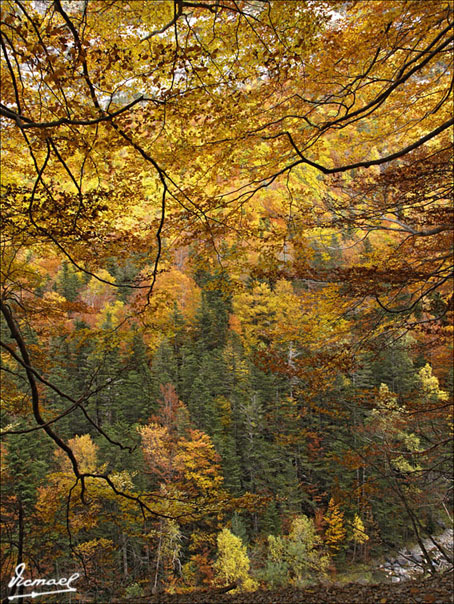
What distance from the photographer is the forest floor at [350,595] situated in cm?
452

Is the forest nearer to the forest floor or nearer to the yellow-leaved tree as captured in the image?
the yellow-leaved tree

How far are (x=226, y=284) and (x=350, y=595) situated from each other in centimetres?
441

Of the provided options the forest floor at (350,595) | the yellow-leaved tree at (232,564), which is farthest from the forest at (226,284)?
the forest floor at (350,595)

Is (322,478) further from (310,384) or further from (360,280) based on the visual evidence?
(360,280)

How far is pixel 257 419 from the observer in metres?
17.6

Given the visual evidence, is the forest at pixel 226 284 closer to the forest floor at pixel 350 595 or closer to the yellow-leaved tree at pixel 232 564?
the yellow-leaved tree at pixel 232 564

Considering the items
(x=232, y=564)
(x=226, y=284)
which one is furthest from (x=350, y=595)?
(x=232, y=564)

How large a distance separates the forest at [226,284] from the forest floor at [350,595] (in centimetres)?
48

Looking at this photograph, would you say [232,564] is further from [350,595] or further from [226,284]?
[226,284]

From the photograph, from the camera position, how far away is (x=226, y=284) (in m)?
4.21

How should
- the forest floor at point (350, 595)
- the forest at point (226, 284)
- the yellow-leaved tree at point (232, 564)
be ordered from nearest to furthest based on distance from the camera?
the forest at point (226, 284)
the forest floor at point (350, 595)
the yellow-leaved tree at point (232, 564)

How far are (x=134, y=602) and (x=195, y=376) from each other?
50.2 ft

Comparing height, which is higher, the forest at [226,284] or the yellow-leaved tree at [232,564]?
the forest at [226,284]

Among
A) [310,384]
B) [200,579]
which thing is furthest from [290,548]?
[310,384]
